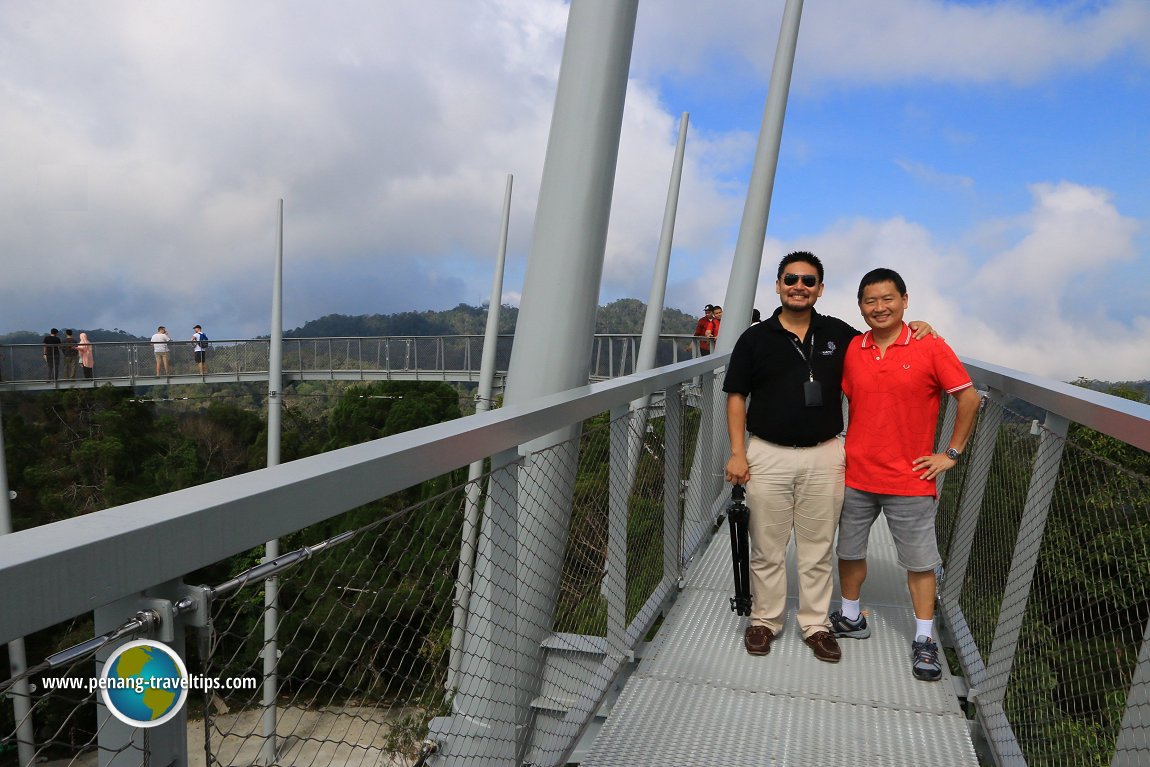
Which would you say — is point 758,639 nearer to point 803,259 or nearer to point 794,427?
point 794,427

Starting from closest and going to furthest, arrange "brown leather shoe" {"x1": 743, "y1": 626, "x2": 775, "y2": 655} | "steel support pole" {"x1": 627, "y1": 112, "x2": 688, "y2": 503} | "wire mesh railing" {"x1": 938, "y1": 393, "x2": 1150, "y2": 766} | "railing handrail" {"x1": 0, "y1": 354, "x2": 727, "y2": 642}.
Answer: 1. "railing handrail" {"x1": 0, "y1": 354, "x2": 727, "y2": 642}
2. "wire mesh railing" {"x1": 938, "y1": 393, "x2": 1150, "y2": 766}
3. "brown leather shoe" {"x1": 743, "y1": 626, "x2": 775, "y2": 655}
4. "steel support pole" {"x1": 627, "y1": 112, "x2": 688, "y2": 503}

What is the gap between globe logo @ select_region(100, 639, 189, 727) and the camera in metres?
1.15

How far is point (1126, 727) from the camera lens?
2283 mm

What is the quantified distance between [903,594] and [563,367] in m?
2.42

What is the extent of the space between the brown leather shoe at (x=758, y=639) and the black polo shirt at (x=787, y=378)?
880 mm

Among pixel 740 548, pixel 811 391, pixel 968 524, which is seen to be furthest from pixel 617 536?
pixel 968 524

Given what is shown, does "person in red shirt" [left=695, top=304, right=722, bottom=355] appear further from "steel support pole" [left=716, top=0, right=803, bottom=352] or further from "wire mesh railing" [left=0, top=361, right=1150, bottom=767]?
"wire mesh railing" [left=0, top=361, right=1150, bottom=767]

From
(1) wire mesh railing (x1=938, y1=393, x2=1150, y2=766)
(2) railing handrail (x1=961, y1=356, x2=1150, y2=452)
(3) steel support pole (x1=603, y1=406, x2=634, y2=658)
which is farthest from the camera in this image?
(3) steel support pole (x1=603, y1=406, x2=634, y2=658)

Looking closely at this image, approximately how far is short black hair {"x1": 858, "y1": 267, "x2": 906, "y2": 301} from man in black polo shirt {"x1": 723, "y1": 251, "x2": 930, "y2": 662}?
172 millimetres

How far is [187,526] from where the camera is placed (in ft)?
4.07

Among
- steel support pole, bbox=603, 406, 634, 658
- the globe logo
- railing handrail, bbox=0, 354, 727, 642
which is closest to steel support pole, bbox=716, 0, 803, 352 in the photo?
steel support pole, bbox=603, 406, 634, 658

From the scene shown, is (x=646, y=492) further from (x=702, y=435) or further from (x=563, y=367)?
(x=702, y=435)

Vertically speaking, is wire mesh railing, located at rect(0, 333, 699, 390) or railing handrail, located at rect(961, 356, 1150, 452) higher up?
railing handrail, located at rect(961, 356, 1150, 452)

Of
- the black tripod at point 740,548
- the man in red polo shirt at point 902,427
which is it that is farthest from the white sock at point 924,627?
the black tripod at point 740,548
